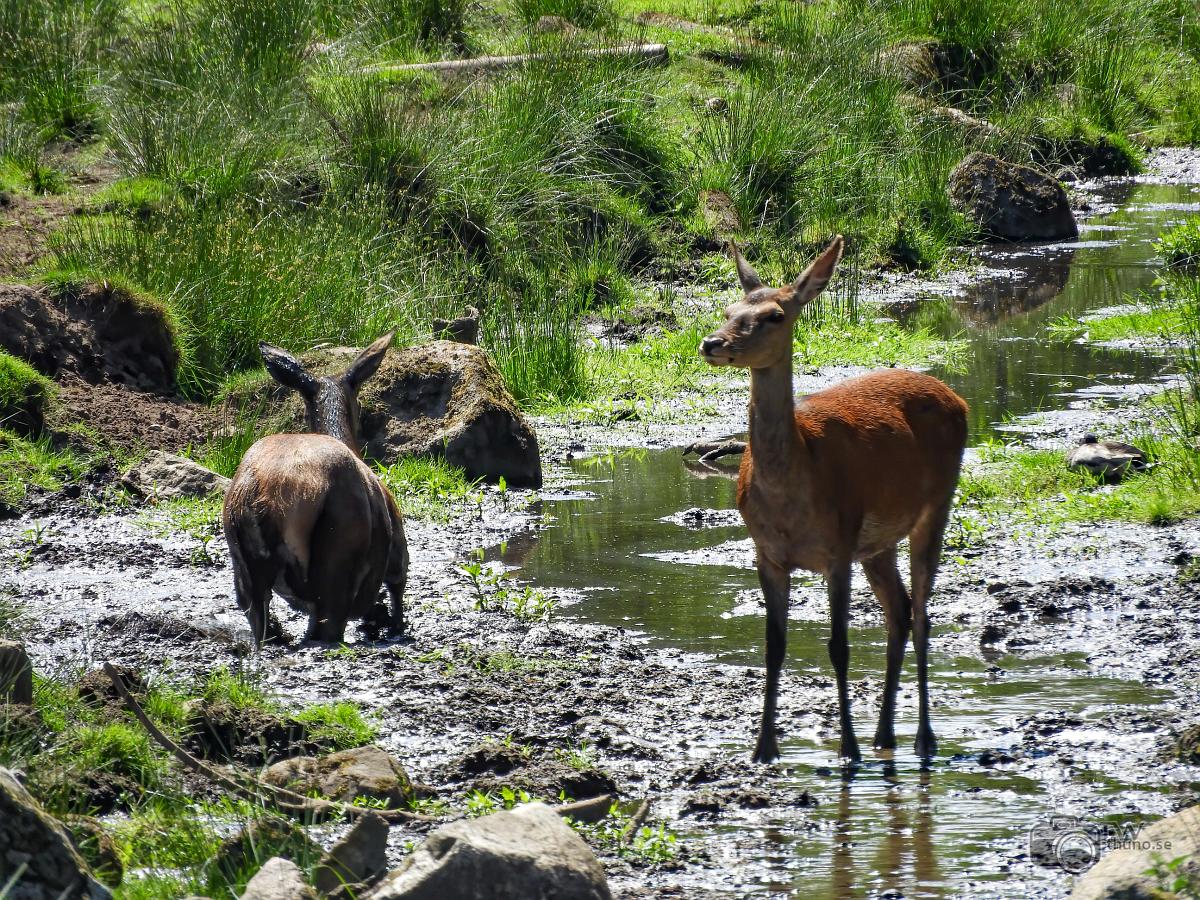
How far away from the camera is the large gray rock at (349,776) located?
232 inches

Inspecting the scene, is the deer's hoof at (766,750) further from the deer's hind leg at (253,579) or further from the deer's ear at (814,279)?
the deer's hind leg at (253,579)

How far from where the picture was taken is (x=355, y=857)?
16.0ft

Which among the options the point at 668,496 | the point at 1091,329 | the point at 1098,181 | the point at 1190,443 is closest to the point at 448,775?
the point at 668,496

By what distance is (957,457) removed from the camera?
7.22 m

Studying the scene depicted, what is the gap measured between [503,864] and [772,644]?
226 centimetres

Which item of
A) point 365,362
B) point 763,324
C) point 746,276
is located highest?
point 746,276

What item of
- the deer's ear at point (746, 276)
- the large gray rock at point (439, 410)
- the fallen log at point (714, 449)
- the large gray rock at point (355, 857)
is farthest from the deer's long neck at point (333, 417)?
the large gray rock at point (355, 857)

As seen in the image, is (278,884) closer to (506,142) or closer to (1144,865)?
(1144,865)

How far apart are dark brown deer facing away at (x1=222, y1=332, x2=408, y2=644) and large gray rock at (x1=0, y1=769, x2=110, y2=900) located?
10.7 ft

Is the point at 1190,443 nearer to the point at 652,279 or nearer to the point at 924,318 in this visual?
the point at 924,318

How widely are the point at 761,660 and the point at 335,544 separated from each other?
214 cm

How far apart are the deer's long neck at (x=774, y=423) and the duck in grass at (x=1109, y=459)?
13.6 ft

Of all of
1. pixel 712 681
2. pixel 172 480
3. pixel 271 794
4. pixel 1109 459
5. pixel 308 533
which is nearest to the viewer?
pixel 271 794

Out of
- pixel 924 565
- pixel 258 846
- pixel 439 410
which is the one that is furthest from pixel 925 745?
pixel 439 410
